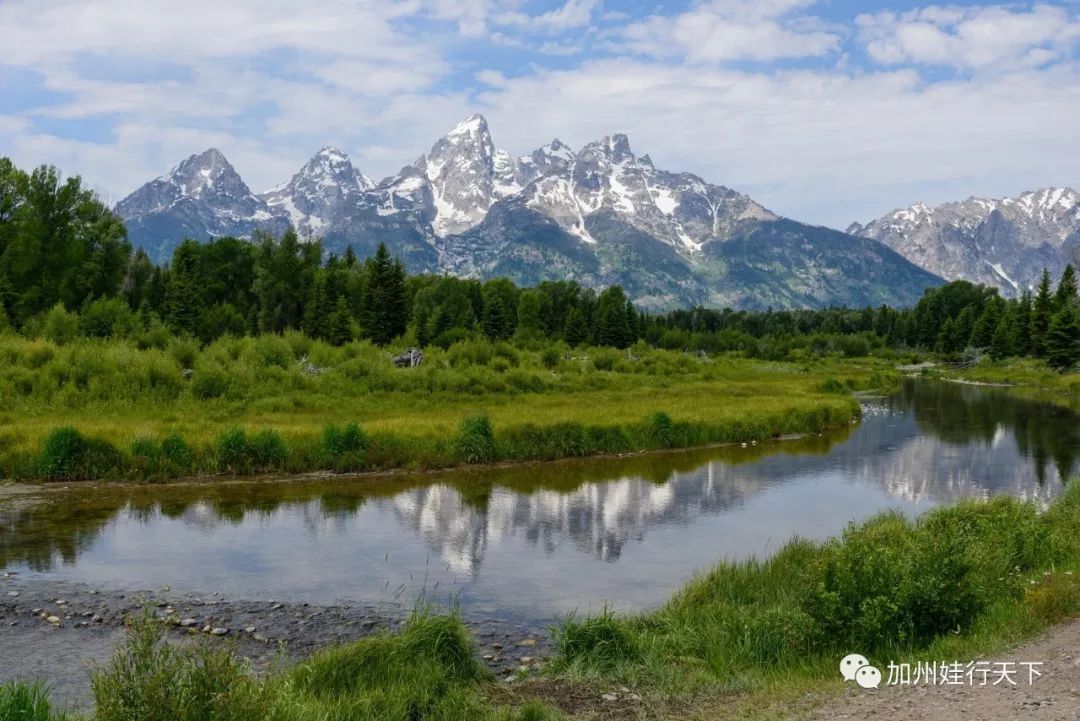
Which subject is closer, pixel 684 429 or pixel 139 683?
pixel 139 683

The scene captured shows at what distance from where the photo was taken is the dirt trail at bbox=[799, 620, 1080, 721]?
28.0 ft

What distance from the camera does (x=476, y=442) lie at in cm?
3294

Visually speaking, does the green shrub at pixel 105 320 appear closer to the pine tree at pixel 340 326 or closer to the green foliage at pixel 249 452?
the pine tree at pixel 340 326

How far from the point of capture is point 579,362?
67.8 metres

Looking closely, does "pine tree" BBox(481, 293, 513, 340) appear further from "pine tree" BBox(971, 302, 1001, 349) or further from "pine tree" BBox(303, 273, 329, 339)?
"pine tree" BBox(971, 302, 1001, 349)

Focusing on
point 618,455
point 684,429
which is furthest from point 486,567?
point 684,429

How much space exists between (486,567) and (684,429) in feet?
71.2

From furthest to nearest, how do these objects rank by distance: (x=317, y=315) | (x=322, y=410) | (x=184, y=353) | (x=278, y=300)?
(x=278, y=300)
(x=317, y=315)
(x=184, y=353)
(x=322, y=410)

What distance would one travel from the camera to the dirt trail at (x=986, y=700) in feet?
28.0

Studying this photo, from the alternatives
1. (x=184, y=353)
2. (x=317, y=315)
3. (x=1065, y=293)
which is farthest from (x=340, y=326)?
(x=1065, y=293)

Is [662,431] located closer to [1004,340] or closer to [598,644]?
[598,644]

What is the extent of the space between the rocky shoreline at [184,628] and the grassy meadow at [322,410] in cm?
1200

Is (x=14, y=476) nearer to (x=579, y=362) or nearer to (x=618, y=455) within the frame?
(x=618, y=455)

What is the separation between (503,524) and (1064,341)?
9774 cm
